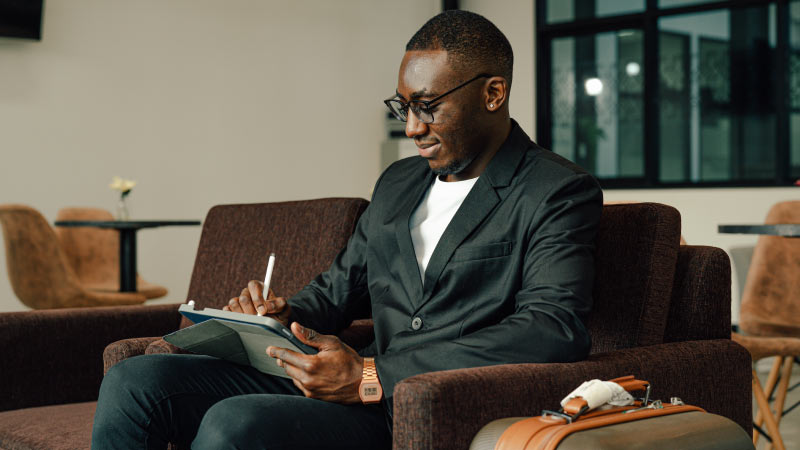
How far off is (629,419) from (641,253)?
49 centimetres

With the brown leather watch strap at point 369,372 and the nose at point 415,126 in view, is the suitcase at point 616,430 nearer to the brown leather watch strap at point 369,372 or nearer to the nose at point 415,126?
the brown leather watch strap at point 369,372

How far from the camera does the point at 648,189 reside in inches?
245

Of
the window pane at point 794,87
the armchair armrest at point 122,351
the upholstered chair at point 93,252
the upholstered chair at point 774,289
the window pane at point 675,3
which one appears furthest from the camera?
the window pane at point 675,3

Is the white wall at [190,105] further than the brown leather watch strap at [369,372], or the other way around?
the white wall at [190,105]

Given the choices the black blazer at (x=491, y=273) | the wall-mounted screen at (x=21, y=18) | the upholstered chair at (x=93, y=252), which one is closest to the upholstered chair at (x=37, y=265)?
the upholstered chair at (x=93, y=252)

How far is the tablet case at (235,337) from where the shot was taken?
1.37m

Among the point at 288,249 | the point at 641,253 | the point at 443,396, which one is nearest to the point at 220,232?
the point at 288,249

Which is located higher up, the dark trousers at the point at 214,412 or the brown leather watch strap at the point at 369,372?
the brown leather watch strap at the point at 369,372

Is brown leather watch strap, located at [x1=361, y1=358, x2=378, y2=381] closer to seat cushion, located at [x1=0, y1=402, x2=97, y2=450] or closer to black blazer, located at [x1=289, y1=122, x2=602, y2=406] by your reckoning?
black blazer, located at [x1=289, y1=122, x2=602, y2=406]

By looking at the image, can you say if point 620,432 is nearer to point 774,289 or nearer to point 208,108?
point 774,289

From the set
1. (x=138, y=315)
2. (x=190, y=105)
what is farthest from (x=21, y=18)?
(x=138, y=315)

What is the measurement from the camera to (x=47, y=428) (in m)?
1.81

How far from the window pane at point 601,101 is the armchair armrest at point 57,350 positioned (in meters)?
4.70

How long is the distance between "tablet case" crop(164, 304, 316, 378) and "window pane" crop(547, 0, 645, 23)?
5.35m
